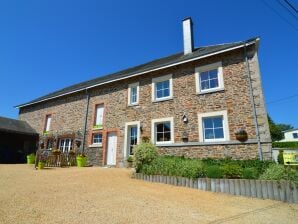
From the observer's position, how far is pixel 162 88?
1255 centimetres

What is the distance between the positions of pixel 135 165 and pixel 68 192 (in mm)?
3414

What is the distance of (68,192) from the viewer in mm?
5594

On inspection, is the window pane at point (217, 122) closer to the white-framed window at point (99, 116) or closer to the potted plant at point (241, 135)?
the potted plant at point (241, 135)

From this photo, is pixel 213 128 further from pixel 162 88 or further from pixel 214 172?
pixel 162 88

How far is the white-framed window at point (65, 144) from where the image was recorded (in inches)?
625

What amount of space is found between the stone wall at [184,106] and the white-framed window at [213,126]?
0.22 m

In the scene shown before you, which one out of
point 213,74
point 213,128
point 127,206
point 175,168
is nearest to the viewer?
point 127,206

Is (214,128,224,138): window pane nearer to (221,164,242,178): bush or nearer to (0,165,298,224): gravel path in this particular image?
(221,164,242,178): bush

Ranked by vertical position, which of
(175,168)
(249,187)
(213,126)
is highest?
(213,126)

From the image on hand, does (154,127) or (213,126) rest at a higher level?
(154,127)

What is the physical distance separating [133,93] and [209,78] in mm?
5048

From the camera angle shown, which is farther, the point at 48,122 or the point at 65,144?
the point at 48,122

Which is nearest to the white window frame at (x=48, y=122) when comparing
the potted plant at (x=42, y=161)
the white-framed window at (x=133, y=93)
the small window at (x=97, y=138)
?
the small window at (x=97, y=138)

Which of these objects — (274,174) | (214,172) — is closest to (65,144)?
(214,172)
